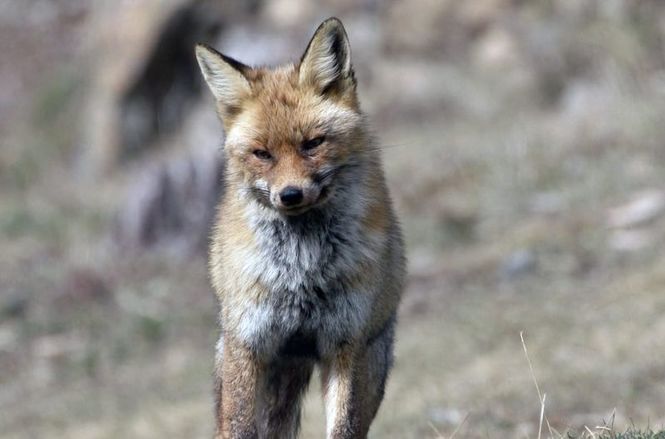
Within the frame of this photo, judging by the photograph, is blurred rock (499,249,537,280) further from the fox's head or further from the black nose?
the black nose

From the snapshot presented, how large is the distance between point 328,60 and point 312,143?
0.57m

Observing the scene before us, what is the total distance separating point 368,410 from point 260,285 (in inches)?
36.9

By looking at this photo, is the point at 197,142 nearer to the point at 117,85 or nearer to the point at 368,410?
the point at 117,85

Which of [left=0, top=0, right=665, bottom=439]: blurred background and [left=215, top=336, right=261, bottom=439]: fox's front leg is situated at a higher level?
[left=215, top=336, right=261, bottom=439]: fox's front leg

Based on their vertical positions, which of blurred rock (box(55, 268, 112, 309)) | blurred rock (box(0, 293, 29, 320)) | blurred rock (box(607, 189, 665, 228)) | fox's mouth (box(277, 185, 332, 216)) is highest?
fox's mouth (box(277, 185, 332, 216))

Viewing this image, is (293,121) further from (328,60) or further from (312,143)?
(328,60)

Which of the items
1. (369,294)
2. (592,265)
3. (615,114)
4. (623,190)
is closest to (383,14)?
(615,114)

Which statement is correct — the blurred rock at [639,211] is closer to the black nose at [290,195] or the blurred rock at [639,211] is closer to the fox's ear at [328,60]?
the fox's ear at [328,60]

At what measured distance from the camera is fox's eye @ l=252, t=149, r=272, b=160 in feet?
20.2

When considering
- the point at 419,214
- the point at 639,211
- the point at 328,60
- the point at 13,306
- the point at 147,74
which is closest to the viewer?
the point at 328,60

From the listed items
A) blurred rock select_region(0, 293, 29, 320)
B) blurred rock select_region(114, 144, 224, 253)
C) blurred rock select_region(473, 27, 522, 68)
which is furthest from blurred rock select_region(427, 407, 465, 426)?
blurred rock select_region(473, 27, 522, 68)

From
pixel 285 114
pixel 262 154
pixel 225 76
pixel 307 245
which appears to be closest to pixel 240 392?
pixel 307 245

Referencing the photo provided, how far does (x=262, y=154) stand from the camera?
617cm

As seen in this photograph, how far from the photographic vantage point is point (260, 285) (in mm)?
6371
